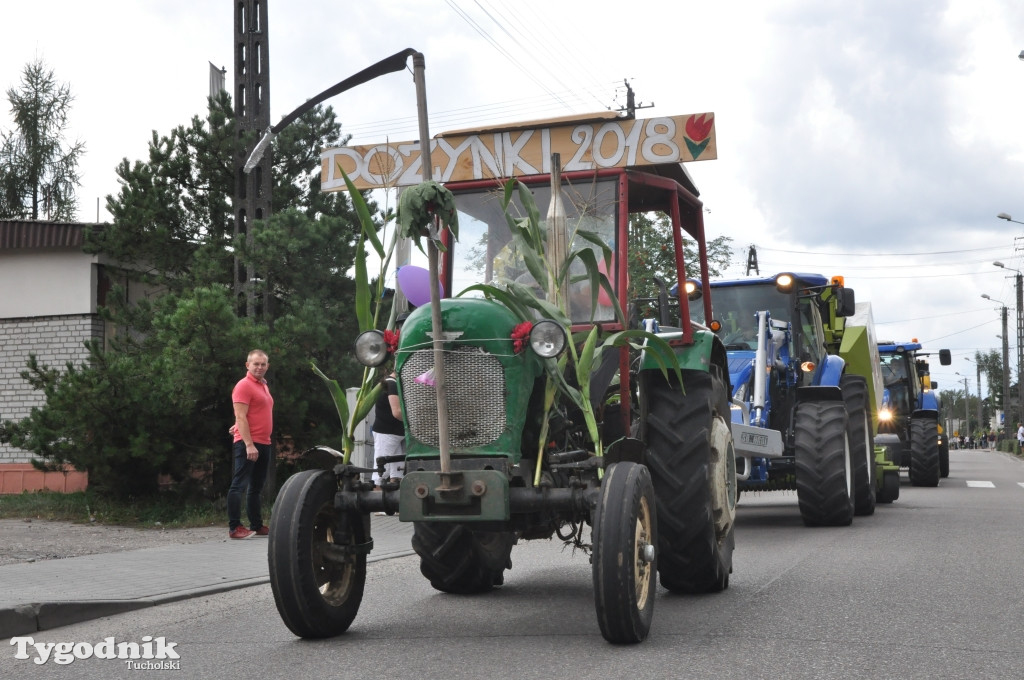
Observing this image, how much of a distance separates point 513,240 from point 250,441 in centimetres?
494

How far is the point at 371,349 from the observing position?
5.91 metres

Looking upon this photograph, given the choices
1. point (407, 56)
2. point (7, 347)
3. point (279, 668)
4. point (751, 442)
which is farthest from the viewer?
point (7, 347)

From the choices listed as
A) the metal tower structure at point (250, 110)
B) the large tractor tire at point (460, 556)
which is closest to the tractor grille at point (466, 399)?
the large tractor tire at point (460, 556)

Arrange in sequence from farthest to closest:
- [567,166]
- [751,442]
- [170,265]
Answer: [170,265] < [751,442] < [567,166]

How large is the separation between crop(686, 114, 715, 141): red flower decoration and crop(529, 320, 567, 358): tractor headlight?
5.44 ft

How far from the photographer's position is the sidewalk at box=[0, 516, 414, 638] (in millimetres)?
6680

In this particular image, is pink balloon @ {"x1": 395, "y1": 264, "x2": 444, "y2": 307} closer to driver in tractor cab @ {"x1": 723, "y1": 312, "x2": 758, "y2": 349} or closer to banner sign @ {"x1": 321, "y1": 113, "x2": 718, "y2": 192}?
banner sign @ {"x1": 321, "y1": 113, "x2": 718, "y2": 192}

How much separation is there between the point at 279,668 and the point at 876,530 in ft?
25.4

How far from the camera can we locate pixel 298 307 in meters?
14.9

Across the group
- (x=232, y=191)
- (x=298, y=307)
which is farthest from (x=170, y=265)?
(x=298, y=307)

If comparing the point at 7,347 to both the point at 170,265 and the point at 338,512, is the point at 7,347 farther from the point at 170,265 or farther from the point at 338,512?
the point at 338,512

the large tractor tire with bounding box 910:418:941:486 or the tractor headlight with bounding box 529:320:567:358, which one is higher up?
the tractor headlight with bounding box 529:320:567:358

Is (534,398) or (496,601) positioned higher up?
(534,398)

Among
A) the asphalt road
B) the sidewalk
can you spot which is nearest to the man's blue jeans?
the sidewalk
